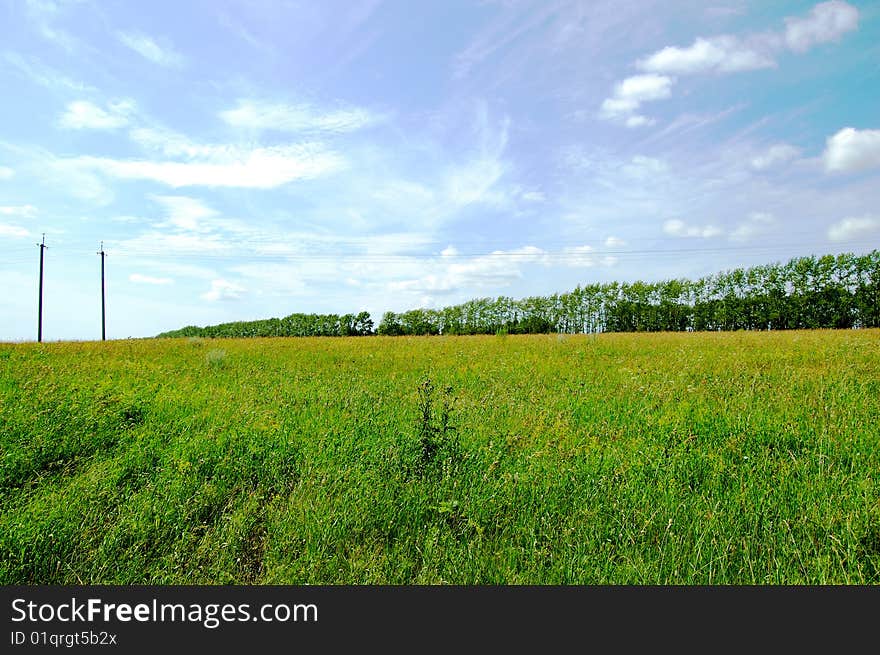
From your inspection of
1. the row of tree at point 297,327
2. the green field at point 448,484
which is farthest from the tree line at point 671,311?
the green field at point 448,484

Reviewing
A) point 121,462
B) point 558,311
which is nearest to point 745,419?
point 121,462

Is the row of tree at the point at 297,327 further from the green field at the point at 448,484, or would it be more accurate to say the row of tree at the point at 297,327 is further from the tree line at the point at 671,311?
the green field at the point at 448,484

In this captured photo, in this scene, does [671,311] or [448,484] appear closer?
[448,484]

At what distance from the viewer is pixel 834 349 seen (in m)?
10.5

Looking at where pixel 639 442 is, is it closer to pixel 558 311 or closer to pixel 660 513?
pixel 660 513

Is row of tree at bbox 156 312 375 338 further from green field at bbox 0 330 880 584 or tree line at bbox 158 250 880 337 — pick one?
green field at bbox 0 330 880 584

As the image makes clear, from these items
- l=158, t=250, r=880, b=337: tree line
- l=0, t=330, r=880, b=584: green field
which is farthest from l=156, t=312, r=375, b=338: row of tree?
l=0, t=330, r=880, b=584: green field

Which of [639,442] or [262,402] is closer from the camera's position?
[639,442]

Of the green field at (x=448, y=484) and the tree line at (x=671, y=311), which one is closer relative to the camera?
the green field at (x=448, y=484)

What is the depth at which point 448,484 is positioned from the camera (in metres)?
4.07

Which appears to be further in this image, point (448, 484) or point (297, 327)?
point (297, 327)

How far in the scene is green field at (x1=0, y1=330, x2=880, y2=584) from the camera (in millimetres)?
3145

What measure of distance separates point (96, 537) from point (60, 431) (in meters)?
2.70

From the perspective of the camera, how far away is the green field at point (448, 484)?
10.3 ft
